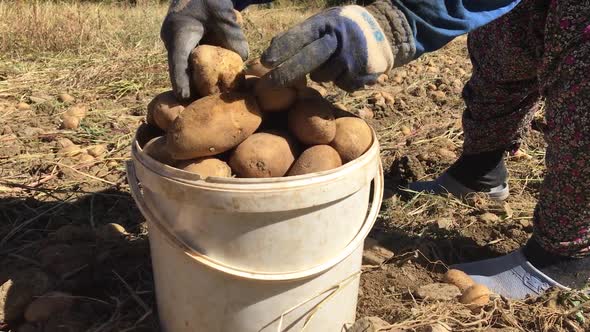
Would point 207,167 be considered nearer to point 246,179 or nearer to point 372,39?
point 246,179

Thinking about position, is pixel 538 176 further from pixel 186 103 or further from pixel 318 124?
pixel 186 103

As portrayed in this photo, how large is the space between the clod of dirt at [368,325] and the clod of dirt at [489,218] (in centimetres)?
82

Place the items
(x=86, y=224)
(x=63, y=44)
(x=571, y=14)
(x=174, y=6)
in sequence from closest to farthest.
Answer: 1. (x=174, y=6)
2. (x=571, y=14)
3. (x=86, y=224)
4. (x=63, y=44)

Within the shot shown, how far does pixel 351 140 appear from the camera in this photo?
130cm

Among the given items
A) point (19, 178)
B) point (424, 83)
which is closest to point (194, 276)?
point (19, 178)

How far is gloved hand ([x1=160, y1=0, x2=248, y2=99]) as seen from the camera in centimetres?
128

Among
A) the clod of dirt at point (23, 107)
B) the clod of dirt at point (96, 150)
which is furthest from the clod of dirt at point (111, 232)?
the clod of dirt at point (23, 107)

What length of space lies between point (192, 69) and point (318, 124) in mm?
319

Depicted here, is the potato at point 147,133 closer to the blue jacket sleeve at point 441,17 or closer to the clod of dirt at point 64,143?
the blue jacket sleeve at point 441,17

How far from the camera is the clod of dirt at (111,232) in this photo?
1842mm

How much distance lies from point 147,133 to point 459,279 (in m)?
1.00

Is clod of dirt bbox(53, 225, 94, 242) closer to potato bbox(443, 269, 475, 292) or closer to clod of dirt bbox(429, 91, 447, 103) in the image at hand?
potato bbox(443, 269, 475, 292)

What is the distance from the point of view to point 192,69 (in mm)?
1289

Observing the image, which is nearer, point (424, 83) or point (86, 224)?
point (86, 224)
